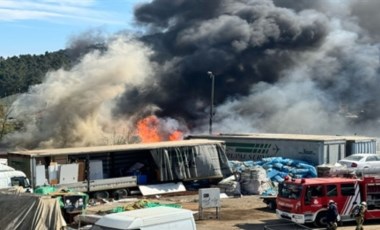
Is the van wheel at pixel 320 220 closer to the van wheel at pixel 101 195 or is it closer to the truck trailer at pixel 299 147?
the van wheel at pixel 101 195

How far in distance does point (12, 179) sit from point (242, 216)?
9813 mm

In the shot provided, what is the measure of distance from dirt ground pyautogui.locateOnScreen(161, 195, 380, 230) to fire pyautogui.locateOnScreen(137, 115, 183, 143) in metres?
22.2

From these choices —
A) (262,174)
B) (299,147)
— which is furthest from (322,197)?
(299,147)

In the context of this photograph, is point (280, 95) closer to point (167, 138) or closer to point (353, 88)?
point (353, 88)

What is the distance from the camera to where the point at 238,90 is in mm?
61688

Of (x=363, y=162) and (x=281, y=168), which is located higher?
(x=363, y=162)

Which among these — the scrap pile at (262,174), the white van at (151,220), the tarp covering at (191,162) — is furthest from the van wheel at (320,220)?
the tarp covering at (191,162)

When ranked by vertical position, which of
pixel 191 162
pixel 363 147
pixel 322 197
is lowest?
pixel 322 197

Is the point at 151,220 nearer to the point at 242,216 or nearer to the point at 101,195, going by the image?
the point at 242,216

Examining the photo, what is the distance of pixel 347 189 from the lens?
869 inches

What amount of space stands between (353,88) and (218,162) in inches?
1635

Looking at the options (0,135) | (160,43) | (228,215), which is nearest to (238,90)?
(160,43)

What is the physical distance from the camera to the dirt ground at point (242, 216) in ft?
72.7

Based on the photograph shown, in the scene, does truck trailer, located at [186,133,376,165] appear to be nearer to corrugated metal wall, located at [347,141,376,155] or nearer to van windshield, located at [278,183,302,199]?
corrugated metal wall, located at [347,141,376,155]
